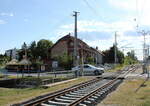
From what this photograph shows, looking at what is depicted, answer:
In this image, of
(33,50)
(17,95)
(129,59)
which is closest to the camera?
(17,95)

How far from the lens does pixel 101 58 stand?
382ft

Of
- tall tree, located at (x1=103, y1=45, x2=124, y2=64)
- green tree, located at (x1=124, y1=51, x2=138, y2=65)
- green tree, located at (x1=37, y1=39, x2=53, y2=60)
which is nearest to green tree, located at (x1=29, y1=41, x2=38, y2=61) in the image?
green tree, located at (x1=37, y1=39, x2=53, y2=60)

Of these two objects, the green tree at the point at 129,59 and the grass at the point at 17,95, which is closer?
the grass at the point at 17,95

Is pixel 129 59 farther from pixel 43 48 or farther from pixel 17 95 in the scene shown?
pixel 17 95

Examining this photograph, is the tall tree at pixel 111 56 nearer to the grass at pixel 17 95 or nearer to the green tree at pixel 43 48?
the green tree at pixel 43 48

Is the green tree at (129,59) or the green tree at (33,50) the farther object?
the green tree at (33,50)

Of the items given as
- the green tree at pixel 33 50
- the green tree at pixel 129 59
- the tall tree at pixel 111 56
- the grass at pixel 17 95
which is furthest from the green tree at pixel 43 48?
the grass at pixel 17 95

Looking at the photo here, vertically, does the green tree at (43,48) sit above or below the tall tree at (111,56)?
above

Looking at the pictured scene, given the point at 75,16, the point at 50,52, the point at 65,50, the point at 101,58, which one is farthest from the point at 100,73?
the point at 101,58

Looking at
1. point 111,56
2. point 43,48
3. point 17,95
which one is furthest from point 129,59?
point 17,95

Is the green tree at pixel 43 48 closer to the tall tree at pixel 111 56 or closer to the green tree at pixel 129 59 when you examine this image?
the tall tree at pixel 111 56

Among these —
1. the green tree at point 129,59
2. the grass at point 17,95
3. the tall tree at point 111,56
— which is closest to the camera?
the grass at point 17,95

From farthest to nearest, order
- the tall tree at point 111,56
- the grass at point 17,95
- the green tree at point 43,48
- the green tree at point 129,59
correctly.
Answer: the green tree at point 43,48 < the green tree at point 129,59 < the tall tree at point 111,56 < the grass at point 17,95

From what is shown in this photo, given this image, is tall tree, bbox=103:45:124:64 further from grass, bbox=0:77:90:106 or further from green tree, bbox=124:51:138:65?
grass, bbox=0:77:90:106
